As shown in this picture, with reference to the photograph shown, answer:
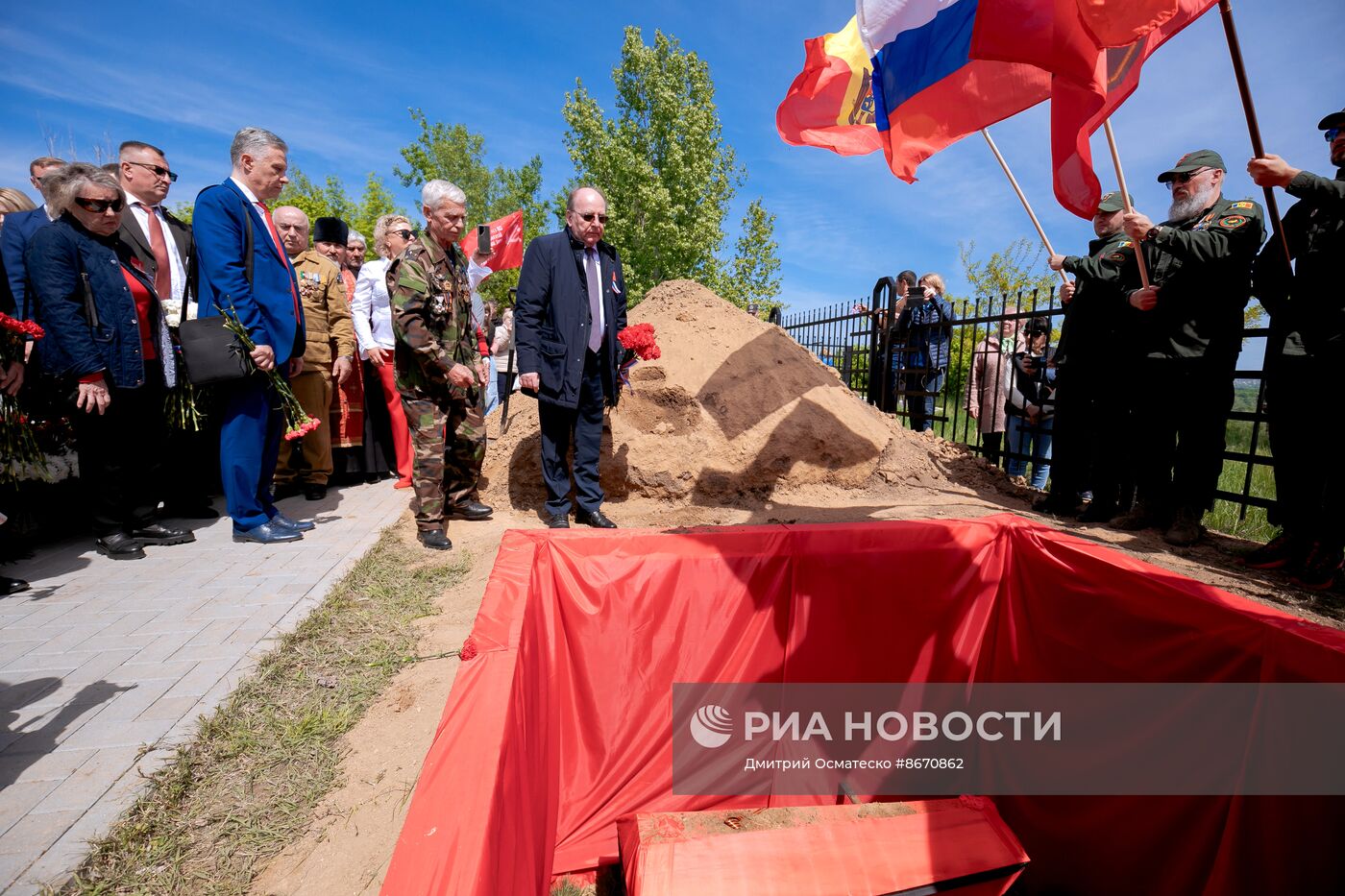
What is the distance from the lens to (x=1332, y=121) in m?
3.17

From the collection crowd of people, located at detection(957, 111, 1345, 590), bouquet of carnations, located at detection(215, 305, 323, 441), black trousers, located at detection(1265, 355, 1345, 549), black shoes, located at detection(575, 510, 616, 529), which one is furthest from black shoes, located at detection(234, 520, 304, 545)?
black trousers, located at detection(1265, 355, 1345, 549)

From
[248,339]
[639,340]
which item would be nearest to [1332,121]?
[639,340]

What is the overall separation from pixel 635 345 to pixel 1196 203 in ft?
12.5

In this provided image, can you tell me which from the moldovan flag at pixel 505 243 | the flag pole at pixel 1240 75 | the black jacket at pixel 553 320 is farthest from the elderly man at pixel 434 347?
the moldovan flag at pixel 505 243

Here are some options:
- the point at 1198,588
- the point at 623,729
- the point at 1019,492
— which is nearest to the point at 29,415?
the point at 623,729

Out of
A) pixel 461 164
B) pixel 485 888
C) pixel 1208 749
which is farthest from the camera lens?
pixel 461 164

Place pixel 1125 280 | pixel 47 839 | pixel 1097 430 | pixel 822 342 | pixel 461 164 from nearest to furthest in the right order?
1. pixel 47 839
2. pixel 1125 280
3. pixel 1097 430
4. pixel 822 342
5. pixel 461 164

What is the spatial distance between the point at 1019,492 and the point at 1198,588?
13.8ft

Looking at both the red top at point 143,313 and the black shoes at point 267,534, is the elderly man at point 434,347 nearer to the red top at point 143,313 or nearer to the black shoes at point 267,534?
the black shoes at point 267,534

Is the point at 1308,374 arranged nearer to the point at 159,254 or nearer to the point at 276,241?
the point at 276,241

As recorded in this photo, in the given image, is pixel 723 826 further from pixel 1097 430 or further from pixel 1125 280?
pixel 1125 280

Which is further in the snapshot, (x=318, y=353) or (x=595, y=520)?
(x=318, y=353)

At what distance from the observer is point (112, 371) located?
3.26 m

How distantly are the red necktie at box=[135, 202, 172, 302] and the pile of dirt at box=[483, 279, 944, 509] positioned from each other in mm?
2546
